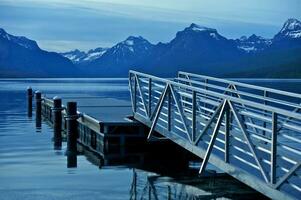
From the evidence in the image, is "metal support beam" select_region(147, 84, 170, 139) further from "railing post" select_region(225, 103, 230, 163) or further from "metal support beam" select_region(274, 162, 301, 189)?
"metal support beam" select_region(274, 162, 301, 189)

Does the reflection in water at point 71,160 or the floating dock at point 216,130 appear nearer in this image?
the floating dock at point 216,130

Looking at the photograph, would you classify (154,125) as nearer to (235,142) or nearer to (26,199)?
(235,142)

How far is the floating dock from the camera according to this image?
10469 mm

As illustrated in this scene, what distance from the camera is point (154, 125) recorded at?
16844 millimetres

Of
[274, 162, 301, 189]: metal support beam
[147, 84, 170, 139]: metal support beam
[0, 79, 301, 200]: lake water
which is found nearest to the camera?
[274, 162, 301, 189]: metal support beam

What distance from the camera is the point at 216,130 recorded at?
40.1ft

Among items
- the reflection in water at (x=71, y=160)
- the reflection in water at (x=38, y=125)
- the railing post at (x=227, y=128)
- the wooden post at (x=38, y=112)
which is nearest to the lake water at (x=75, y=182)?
the reflection in water at (x=71, y=160)

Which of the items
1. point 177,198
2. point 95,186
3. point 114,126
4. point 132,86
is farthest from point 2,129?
point 177,198

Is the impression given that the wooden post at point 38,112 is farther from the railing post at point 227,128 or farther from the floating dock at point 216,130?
the railing post at point 227,128

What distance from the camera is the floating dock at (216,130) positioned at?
10.5 metres

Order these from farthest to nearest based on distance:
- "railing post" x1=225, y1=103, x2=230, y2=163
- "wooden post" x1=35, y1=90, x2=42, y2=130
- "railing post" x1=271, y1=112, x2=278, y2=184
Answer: "wooden post" x1=35, y1=90, x2=42, y2=130 < "railing post" x1=225, y1=103, x2=230, y2=163 < "railing post" x1=271, y1=112, x2=278, y2=184

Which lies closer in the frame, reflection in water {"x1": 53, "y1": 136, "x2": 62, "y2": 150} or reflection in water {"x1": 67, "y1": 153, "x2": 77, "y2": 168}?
reflection in water {"x1": 67, "y1": 153, "x2": 77, "y2": 168}

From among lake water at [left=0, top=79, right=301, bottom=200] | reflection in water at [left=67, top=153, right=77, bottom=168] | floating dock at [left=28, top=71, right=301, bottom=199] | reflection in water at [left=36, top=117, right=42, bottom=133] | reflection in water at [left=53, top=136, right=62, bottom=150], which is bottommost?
reflection in water at [left=36, top=117, right=42, bottom=133]

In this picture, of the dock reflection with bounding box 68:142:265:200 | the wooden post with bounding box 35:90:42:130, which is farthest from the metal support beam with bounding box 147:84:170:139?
the wooden post with bounding box 35:90:42:130
